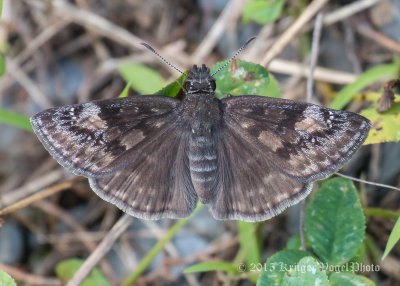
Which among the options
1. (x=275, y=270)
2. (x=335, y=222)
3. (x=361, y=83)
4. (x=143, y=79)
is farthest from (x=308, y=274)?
(x=143, y=79)

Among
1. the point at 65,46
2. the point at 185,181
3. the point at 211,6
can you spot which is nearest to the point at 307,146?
the point at 185,181

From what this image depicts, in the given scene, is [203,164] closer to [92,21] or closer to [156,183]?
[156,183]

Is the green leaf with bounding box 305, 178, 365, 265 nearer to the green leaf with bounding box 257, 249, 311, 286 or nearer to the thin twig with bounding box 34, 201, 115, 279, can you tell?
the green leaf with bounding box 257, 249, 311, 286

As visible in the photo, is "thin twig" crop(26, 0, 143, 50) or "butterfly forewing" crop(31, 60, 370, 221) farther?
"thin twig" crop(26, 0, 143, 50)

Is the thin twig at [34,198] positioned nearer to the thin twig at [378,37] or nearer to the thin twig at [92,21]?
the thin twig at [92,21]

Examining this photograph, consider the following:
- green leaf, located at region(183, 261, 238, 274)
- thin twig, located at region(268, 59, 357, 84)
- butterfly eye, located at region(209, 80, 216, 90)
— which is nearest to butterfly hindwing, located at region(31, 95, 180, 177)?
butterfly eye, located at region(209, 80, 216, 90)

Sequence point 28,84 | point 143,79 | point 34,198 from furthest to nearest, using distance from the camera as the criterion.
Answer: point 28,84 < point 143,79 < point 34,198

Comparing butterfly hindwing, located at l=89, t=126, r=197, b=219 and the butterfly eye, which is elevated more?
the butterfly eye

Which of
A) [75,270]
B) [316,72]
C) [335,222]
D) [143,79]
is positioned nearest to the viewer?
[335,222]

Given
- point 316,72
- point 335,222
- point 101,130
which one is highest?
point 316,72
